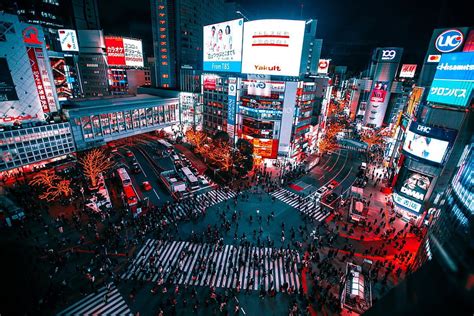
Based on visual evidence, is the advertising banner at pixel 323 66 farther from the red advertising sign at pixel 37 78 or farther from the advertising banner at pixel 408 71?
the red advertising sign at pixel 37 78

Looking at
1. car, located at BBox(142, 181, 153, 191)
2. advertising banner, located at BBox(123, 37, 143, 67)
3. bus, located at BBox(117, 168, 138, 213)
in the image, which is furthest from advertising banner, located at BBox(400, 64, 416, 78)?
advertising banner, located at BBox(123, 37, 143, 67)

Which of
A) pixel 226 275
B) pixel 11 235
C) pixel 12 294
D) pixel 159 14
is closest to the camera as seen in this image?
pixel 12 294

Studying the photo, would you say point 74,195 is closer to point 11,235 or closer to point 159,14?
point 11,235

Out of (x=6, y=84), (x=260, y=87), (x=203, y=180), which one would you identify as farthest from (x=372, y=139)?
(x=6, y=84)

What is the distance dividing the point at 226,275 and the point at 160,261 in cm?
735

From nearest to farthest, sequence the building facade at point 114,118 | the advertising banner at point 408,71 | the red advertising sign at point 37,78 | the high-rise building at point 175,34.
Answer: the red advertising sign at point 37,78, the building facade at point 114,118, the advertising banner at point 408,71, the high-rise building at point 175,34

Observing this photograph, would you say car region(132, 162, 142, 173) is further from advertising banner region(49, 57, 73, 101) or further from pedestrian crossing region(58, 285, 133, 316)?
advertising banner region(49, 57, 73, 101)

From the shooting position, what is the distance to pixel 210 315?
19.2 metres

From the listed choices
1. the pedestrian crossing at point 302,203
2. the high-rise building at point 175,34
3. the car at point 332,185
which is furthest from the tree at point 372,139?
the high-rise building at point 175,34

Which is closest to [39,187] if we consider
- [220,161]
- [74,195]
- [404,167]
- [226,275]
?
[74,195]

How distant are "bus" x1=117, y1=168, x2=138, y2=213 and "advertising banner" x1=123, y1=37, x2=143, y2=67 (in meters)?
57.0

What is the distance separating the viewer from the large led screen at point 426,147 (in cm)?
2820

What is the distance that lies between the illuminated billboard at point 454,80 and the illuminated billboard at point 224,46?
35.8 m

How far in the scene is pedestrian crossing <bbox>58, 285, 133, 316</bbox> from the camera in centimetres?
1909
